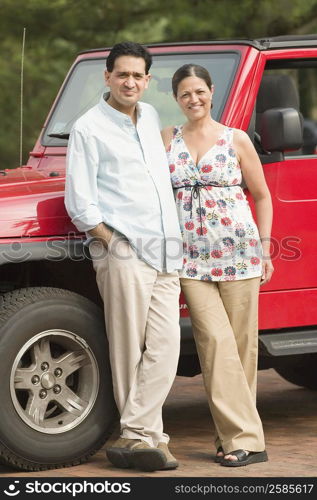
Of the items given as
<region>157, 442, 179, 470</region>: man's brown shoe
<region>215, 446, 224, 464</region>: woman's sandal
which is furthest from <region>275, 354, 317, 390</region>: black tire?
<region>157, 442, 179, 470</region>: man's brown shoe

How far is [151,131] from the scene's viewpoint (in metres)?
5.96

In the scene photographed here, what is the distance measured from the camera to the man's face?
586cm

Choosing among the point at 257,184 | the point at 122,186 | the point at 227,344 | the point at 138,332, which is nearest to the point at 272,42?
the point at 257,184

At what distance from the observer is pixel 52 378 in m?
5.91

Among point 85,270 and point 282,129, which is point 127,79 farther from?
point 85,270

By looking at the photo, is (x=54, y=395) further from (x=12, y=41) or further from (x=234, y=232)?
(x=12, y=41)

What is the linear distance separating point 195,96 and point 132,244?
768mm

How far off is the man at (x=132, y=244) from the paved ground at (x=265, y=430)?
0.70 feet

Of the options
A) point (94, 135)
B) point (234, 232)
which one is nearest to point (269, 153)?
point (234, 232)

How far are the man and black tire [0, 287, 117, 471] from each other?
0.44 feet

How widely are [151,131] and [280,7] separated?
10300mm

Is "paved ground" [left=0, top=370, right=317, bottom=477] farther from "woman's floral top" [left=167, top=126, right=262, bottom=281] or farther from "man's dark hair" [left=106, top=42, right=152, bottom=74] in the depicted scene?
"man's dark hair" [left=106, top=42, right=152, bottom=74]

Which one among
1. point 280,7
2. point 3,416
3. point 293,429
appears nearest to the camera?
point 3,416

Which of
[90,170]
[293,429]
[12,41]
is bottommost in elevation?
[293,429]
